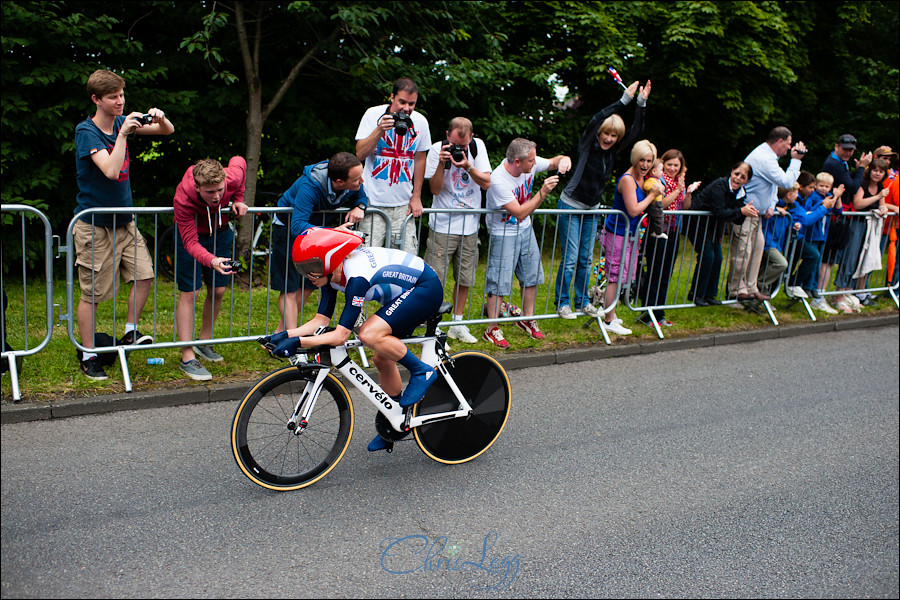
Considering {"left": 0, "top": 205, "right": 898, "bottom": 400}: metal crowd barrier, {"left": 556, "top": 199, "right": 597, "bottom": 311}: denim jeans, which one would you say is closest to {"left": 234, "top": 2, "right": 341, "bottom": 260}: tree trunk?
{"left": 0, "top": 205, "right": 898, "bottom": 400}: metal crowd barrier

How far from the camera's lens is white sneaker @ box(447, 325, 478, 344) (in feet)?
25.2

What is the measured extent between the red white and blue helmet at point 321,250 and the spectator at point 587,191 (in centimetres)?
395

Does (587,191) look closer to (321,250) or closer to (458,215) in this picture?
(458,215)

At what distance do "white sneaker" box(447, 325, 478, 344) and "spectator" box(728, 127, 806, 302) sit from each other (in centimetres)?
370

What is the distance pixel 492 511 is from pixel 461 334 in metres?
3.34

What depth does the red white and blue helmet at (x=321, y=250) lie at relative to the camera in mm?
4266

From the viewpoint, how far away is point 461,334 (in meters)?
7.70

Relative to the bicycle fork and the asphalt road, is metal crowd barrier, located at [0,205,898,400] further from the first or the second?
the bicycle fork

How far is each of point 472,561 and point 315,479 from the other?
1174mm

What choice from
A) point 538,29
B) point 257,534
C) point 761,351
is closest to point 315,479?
point 257,534

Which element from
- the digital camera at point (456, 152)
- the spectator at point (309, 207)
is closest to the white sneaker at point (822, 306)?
the digital camera at point (456, 152)

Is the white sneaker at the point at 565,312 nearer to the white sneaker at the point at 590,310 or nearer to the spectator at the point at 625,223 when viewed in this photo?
the white sneaker at the point at 590,310

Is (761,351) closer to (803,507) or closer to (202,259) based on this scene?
(803,507)

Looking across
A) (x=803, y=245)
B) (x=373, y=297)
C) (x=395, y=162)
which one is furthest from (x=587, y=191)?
(x=373, y=297)
